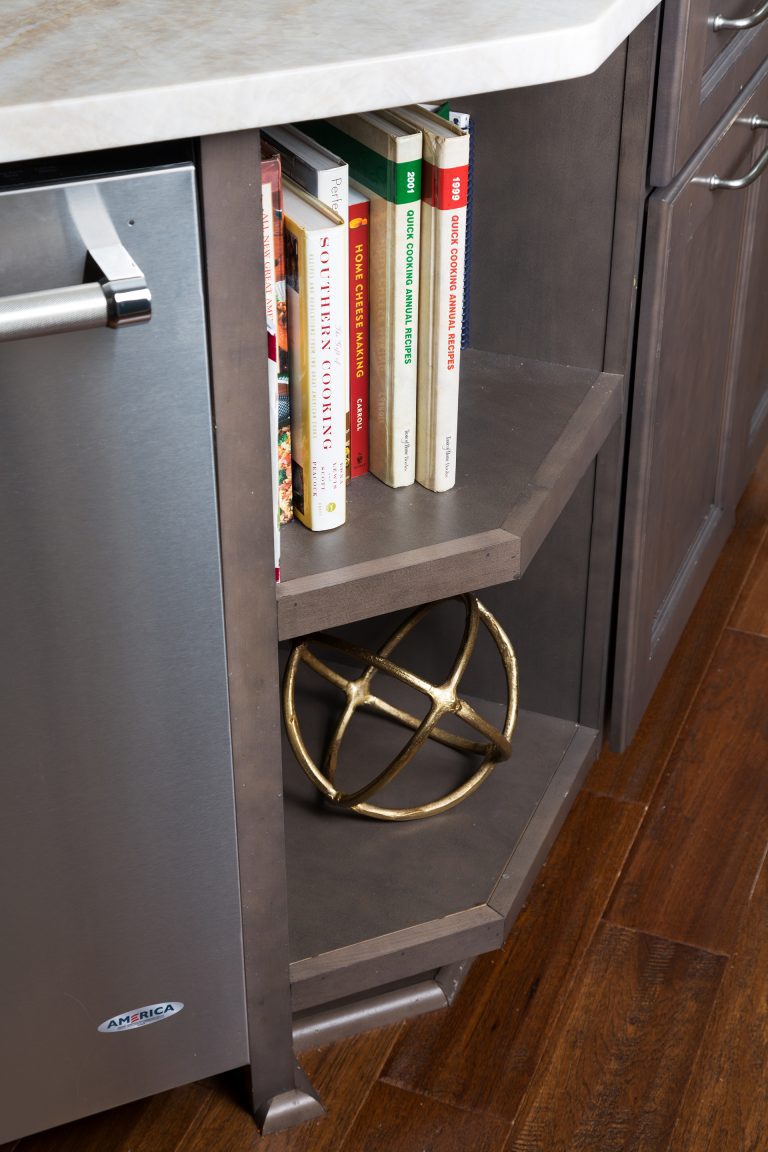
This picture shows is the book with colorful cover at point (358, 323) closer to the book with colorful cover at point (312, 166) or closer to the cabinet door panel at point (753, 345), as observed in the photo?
the book with colorful cover at point (312, 166)

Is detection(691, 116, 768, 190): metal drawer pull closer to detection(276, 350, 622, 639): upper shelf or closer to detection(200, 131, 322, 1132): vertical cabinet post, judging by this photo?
detection(276, 350, 622, 639): upper shelf

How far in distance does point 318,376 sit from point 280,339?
36mm

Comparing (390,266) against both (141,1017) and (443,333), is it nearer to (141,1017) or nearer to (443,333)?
(443,333)

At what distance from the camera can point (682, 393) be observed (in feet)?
4.44

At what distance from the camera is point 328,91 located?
0.73 m

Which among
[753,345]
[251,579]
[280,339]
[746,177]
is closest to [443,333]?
[280,339]

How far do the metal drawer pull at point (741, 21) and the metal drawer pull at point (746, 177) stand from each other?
0.41ft

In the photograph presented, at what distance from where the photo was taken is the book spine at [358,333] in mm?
941

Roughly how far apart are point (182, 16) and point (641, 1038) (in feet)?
3.10

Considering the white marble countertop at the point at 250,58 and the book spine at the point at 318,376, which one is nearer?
the white marble countertop at the point at 250,58

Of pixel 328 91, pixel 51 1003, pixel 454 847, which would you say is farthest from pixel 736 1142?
pixel 328 91

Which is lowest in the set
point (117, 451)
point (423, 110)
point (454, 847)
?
point (454, 847)

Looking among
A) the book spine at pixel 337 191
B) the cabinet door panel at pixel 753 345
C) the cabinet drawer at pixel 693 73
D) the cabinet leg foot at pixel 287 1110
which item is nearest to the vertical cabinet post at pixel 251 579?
the cabinet leg foot at pixel 287 1110

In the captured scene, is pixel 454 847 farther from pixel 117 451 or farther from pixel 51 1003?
pixel 117 451
